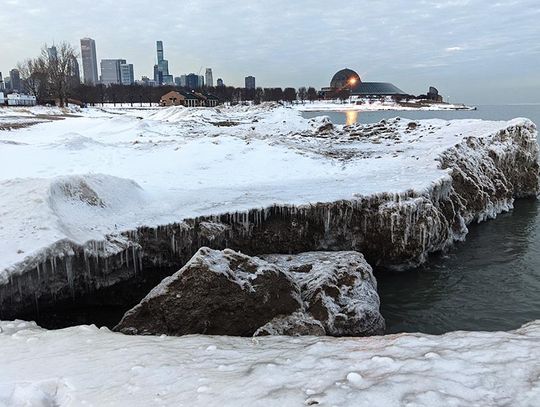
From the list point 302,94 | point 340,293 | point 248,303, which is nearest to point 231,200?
point 340,293

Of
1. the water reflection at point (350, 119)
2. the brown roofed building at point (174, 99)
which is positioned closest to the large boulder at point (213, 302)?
the water reflection at point (350, 119)

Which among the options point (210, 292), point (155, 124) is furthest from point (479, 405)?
point (155, 124)

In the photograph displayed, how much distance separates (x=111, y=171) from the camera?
749 inches

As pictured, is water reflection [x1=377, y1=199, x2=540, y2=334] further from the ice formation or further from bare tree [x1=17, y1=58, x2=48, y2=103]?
bare tree [x1=17, y1=58, x2=48, y2=103]

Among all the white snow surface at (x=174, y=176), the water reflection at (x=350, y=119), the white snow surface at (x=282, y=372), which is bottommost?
the white snow surface at (x=282, y=372)

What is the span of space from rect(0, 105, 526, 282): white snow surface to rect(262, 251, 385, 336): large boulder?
3.16m

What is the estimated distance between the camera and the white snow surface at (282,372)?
4398mm

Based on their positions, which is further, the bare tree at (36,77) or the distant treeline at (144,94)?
the distant treeline at (144,94)

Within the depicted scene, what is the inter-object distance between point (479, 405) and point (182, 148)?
21085 millimetres

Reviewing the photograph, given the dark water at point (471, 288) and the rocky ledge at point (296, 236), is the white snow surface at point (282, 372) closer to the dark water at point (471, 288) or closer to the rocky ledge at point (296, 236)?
the rocky ledge at point (296, 236)

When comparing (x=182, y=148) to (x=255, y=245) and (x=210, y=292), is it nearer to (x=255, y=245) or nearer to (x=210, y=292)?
(x=255, y=245)

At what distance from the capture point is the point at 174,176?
18453mm

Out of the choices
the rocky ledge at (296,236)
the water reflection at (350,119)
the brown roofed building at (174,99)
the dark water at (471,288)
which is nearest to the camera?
the rocky ledge at (296,236)

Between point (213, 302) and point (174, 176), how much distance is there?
1017cm
